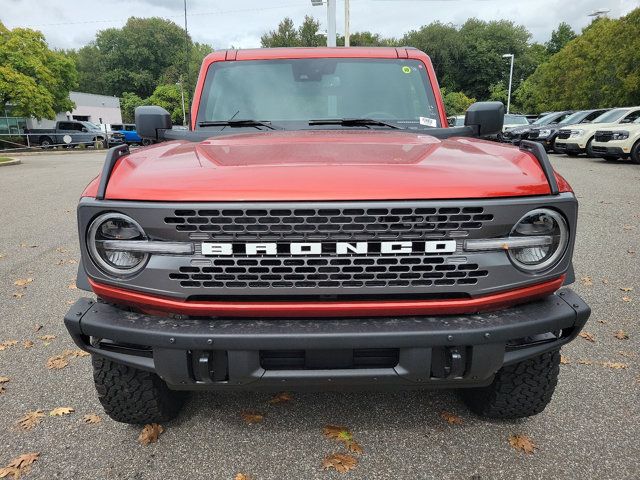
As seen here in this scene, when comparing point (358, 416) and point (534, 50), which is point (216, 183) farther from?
point (534, 50)

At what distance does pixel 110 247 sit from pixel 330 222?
872 mm

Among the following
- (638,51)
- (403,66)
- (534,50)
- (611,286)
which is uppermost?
(534,50)

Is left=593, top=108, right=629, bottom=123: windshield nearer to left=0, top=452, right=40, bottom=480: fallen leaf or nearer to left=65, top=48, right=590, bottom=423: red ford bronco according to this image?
left=65, top=48, right=590, bottom=423: red ford bronco

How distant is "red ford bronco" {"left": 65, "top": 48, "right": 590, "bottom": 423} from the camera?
187 cm

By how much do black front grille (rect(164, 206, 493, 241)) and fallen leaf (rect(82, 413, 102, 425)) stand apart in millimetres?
1468

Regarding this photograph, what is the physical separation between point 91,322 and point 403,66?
2.71 metres

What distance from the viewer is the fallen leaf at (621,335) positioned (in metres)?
3.68

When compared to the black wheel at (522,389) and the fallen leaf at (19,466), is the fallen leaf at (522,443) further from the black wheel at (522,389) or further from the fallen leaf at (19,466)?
the fallen leaf at (19,466)

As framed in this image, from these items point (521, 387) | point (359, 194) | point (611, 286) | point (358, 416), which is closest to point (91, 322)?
point (359, 194)

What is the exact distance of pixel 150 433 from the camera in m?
2.55

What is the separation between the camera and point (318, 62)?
11.6 ft

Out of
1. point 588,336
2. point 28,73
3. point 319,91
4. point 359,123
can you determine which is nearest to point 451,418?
point 588,336

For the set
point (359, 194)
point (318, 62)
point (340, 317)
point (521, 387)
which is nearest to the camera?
point (359, 194)

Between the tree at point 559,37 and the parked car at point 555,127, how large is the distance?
200 ft
